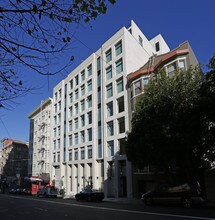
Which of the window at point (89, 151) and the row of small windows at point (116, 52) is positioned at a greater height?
the row of small windows at point (116, 52)

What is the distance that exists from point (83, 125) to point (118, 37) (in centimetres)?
1569

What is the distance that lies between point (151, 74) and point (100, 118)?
12.3 meters

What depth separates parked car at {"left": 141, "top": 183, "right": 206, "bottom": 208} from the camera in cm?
2002

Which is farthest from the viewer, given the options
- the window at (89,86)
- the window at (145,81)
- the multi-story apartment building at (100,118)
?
the window at (89,86)

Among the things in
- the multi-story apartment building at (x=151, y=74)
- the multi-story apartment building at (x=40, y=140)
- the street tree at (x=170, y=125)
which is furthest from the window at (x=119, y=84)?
the multi-story apartment building at (x=40, y=140)

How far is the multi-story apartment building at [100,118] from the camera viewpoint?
40.2 m

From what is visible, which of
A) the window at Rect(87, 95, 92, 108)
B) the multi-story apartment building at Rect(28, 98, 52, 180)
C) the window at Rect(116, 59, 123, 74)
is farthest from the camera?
the multi-story apartment building at Rect(28, 98, 52, 180)

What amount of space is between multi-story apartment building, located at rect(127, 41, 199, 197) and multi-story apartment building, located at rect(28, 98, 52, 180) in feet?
89.8

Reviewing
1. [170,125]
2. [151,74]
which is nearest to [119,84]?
[151,74]

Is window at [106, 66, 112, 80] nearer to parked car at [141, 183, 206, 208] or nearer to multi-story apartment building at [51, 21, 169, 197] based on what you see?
multi-story apartment building at [51, 21, 169, 197]

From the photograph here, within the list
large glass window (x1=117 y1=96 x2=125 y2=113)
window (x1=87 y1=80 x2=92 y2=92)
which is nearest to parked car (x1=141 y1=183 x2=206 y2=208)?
large glass window (x1=117 y1=96 x2=125 y2=113)

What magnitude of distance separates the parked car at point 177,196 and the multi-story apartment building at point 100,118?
44.2ft

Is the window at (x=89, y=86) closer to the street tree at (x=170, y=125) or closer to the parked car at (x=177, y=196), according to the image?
the street tree at (x=170, y=125)

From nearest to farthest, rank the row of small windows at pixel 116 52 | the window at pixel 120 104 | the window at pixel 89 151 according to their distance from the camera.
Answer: the window at pixel 120 104 < the row of small windows at pixel 116 52 < the window at pixel 89 151
